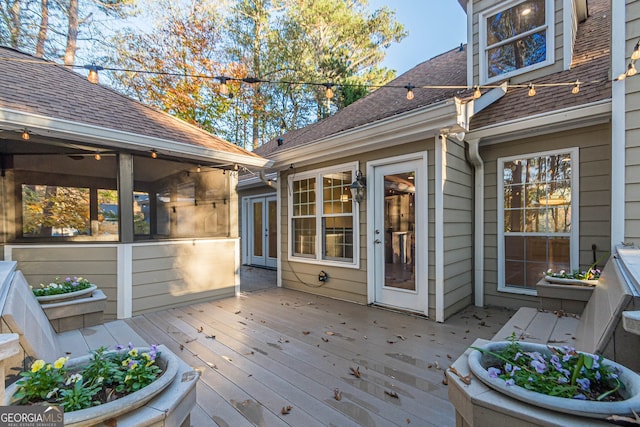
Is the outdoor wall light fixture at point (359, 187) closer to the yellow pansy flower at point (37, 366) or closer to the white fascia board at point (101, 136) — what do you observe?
the white fascia board at point (101, 136)

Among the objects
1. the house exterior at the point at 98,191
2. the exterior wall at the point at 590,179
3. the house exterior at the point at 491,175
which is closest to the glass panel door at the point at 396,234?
the house exterior at the point at 491,175

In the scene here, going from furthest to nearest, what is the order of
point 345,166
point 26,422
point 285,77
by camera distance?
1. point 285,77
2. point 345,166
3. point 26,422

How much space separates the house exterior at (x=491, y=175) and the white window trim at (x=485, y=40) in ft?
0.05

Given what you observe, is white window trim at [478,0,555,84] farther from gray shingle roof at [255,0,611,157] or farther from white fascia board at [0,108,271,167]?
white fascia board at [0,108,271,167]

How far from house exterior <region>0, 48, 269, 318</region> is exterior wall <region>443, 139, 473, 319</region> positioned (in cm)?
306

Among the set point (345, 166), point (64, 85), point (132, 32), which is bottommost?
point (345, 166)

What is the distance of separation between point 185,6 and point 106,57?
3.22 m

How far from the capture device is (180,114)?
35.1ft

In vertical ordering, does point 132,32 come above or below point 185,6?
below

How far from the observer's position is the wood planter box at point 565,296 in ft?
9.20

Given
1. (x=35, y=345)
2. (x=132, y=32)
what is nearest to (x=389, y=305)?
(x=35, y=345)

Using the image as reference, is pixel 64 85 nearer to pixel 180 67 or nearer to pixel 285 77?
pixel 180 67

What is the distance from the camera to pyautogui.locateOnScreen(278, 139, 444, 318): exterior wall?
145 inches

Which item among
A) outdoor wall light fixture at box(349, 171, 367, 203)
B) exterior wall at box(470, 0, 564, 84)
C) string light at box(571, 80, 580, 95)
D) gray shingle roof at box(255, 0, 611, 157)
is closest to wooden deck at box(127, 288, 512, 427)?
outdoor wall light fixture at box(349, 171, 367, 203)
